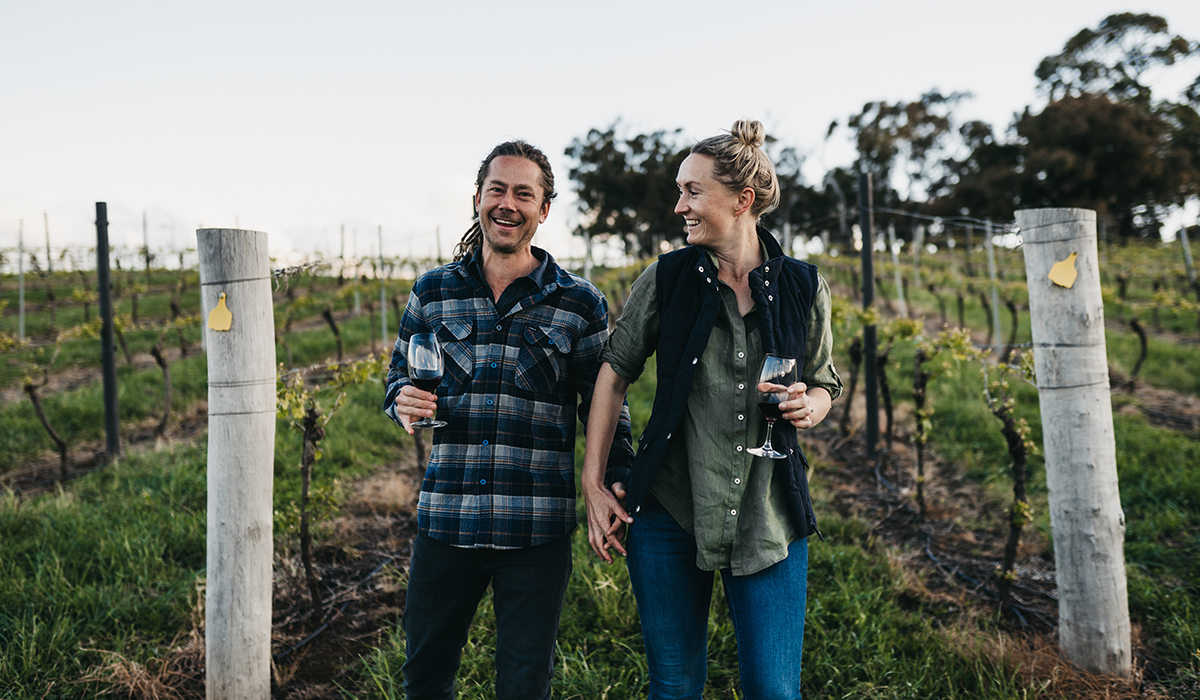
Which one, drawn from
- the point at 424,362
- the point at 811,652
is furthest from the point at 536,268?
the point at 811,652

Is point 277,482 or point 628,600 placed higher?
point 277,482

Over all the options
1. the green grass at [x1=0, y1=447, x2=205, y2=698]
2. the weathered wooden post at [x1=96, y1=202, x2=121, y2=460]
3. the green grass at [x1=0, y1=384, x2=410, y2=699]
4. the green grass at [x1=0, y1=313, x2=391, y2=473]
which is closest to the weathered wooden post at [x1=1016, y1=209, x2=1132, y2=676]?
the green grass at [x1=0, y1=384, x2=410, y2=699]

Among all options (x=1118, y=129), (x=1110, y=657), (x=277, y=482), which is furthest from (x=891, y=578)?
(x=1118, y=129)

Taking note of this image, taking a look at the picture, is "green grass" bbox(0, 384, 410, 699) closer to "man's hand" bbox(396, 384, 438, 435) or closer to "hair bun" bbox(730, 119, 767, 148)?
"man's hand" bbox(396, 384, 438, 435)

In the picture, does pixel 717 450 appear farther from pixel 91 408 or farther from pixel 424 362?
pixel 91 408

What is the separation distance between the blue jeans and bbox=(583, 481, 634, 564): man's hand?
0.05 meters

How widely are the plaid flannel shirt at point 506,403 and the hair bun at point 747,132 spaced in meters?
0.61

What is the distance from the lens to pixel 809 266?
1679 mm

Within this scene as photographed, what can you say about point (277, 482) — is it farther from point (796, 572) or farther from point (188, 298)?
point (188, 298)

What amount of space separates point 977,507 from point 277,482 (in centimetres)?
480

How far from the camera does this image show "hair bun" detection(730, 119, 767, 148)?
157 cm

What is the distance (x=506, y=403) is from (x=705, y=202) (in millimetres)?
753

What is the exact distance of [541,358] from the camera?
1.76 m

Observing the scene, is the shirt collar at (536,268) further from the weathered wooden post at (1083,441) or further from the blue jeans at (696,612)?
the weathered wooden post at (1083,441)
